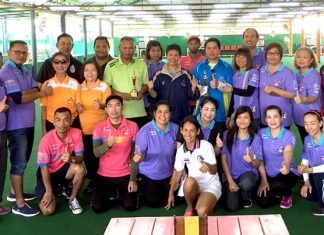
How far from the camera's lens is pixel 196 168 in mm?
3963

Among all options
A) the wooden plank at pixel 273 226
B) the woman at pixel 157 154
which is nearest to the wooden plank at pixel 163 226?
the wooden plank at pixel 273 226

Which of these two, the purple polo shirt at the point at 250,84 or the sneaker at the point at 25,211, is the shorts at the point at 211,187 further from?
the sneaker at the point at 25,211

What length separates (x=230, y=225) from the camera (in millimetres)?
2707

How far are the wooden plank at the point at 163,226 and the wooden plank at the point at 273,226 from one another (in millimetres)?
607

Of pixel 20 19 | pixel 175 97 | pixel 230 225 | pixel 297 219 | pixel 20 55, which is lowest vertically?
pixel 297 219

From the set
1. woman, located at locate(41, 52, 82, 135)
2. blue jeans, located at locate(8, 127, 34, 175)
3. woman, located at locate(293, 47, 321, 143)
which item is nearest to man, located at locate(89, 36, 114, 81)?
woman, located at locate(41, 52, 82, 135)

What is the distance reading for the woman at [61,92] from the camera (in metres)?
4.41

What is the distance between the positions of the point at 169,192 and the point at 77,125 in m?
1.34

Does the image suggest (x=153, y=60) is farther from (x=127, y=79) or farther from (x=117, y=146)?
(x=117, y=146)

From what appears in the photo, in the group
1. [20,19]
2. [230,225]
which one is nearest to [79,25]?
[20,19]

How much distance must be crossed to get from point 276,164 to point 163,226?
201 centimetres

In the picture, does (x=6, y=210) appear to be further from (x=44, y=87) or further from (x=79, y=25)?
(x=79, y=25)

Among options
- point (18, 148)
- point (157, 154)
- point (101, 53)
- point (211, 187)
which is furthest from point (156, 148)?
point (101, 53)

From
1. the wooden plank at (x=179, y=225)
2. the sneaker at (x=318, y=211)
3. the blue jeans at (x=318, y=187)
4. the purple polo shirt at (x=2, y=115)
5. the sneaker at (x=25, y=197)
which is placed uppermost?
the purple polo shirt at (x=2, y=115)
